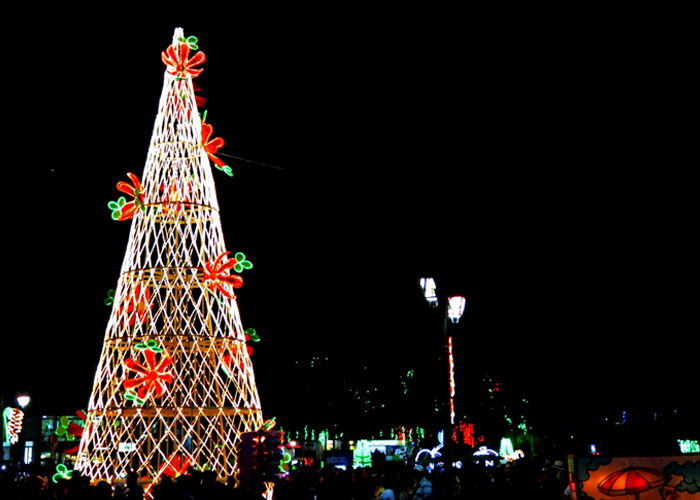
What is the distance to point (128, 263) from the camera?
18344 mm

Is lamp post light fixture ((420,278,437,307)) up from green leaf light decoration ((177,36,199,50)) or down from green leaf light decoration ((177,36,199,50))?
down

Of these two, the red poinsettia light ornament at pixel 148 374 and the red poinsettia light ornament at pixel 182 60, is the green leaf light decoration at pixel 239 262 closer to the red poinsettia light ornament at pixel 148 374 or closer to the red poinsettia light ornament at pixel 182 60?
the red poinsettia light ornament at pixel 148 374

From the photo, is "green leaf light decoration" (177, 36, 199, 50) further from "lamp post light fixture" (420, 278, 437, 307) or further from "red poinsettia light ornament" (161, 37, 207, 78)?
"lamp post light fixture" (420, 278, 437, 307)

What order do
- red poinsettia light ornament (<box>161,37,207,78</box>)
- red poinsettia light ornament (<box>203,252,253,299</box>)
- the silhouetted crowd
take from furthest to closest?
red poinsettia light ornament (<box>161,37,207,78</box>)
red poinsettia light ornament (<box>203,252,253,299</box>)
the silhouetted crowd

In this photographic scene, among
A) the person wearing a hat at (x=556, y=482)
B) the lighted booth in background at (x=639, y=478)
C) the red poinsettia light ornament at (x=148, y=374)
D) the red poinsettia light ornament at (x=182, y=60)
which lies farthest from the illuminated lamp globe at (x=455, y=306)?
the lighted booth in background at (x=639, y=478)

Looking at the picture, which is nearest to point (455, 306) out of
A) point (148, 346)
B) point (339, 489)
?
point (339, 489)

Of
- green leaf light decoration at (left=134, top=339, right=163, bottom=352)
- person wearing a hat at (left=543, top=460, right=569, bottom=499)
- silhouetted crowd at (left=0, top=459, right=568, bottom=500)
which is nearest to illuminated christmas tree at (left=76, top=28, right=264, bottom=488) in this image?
green leaf light decoration at (left=134, top=339, right=163, bottom=352)

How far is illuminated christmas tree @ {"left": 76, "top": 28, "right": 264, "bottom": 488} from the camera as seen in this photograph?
1731cm

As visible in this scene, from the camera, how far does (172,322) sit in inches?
701

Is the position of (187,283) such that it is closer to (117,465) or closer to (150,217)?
(150,217)

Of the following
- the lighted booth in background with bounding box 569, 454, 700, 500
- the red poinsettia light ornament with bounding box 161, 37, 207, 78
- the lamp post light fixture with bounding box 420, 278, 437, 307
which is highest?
the red poinsettia light ornament with bounding box 161, 37, 207, 78

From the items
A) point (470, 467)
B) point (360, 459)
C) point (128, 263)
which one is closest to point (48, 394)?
point (360, 459)

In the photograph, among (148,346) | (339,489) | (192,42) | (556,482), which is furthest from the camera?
(192,42)

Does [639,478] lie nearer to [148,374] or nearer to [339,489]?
[339,489]
